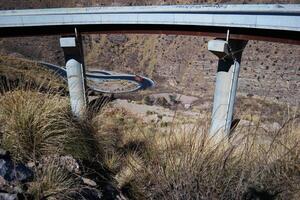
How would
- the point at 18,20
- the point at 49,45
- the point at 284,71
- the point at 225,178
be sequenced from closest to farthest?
the point at 225,178, the point at 18,20, the point at 284,71, the point at 49,45

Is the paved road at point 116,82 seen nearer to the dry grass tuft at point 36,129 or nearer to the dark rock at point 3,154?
the dry grass tuft at point 36,129

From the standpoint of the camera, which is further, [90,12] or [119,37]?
[119,37]

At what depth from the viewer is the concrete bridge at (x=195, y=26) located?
606 inches

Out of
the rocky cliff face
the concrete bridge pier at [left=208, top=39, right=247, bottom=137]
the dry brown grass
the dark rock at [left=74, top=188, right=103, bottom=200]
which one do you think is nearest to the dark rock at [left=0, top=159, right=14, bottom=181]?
the dark rock at [left=74, top=188, right=103, bottom=200]

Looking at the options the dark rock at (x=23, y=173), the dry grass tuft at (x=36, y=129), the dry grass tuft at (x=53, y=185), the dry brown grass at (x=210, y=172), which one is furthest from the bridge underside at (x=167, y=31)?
the dark rock at (x=23, y=173)

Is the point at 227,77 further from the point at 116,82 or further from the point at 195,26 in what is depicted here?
the point at 116,82

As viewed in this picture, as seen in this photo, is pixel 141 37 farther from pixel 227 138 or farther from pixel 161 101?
pixel 227 138

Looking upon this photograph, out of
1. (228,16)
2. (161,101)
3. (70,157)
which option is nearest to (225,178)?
(70,157)

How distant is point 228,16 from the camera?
16.3 meters

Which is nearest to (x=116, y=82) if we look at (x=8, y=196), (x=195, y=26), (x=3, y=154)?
(x=195, y=26)

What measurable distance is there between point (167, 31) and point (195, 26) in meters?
1.95

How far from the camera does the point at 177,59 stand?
72375 mm

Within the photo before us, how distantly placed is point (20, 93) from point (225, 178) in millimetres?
3434

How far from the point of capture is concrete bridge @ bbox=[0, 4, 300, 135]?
15398 mm
